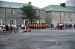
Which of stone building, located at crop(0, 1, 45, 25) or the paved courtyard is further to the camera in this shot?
stone building, located at crop(0, 1, 45, 25)

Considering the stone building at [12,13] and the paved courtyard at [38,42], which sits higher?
the stone building at [12,13]

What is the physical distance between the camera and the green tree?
4462cm

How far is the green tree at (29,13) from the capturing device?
4462 cm

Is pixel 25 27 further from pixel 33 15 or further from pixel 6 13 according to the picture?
pixel 6 13

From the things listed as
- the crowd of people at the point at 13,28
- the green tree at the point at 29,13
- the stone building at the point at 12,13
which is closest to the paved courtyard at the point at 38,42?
the crowd of people at the point at 13,28

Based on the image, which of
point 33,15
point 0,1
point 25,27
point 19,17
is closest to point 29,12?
point 33,15

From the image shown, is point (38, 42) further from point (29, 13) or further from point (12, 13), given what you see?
point (12, 13)

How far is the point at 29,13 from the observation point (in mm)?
45375

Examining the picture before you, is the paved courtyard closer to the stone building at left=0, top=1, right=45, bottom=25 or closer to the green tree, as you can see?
the green tree

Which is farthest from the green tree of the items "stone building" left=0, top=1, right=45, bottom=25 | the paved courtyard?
the paved courtyard

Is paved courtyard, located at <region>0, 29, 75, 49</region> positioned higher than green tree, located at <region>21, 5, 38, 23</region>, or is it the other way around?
green tree, located at <region>21, 5, 38, 23</region>

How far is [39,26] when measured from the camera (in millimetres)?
41094

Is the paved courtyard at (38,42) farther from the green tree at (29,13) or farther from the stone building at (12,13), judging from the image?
the stone building at (12,13)

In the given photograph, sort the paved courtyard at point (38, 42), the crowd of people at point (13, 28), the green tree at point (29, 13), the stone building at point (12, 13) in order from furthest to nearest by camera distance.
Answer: the stone building at point (12, 13), the green tree at point (29, 13), the crowd of people at point (13, 28), the paved courtyard at point (38, 42)
